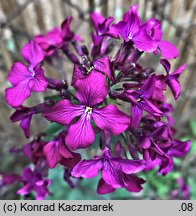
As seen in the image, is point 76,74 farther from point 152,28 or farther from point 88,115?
point 152,28

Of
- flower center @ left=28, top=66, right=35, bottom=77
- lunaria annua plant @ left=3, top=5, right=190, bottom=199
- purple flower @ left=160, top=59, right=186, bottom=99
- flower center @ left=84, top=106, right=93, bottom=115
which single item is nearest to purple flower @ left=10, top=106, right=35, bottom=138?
lunaria annua plant @ left=3, top=5, right=190, bottom=199

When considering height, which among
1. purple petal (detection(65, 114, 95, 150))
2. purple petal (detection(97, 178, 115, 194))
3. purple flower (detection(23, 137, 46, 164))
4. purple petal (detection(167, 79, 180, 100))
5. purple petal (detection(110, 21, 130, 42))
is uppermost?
purple petal (detection(110, 21, 130, 42))

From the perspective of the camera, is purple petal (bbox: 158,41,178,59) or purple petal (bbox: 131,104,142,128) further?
purple petal (bbox: 158,41,178,59)

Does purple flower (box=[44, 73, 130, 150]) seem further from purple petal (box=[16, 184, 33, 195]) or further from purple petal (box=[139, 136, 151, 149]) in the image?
purple petal (box=[16, 184, 33, 195])

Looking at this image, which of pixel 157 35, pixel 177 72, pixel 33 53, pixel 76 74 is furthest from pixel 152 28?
pixel 33 53
